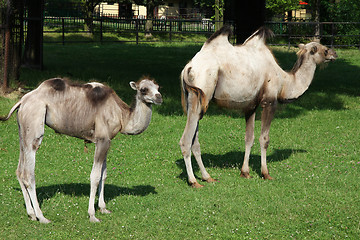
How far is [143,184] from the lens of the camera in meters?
9.96

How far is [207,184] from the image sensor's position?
9945 millimetres

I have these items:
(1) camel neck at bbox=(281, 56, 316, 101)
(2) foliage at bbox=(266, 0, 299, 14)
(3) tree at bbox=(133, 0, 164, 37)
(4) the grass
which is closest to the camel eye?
(4) the grass

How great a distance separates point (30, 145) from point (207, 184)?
370cm

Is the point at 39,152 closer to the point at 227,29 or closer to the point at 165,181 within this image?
the point at 165,181

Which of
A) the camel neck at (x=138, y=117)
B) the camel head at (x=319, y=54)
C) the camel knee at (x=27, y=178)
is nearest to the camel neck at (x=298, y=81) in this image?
the camel head at (x=319, y=54)

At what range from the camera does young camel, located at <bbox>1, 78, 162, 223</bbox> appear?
763 centimetres

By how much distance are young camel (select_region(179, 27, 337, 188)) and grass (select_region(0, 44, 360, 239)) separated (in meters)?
0.84

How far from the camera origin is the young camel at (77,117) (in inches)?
301

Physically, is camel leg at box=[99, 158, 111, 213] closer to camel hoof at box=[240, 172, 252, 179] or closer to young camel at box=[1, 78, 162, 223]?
young camel at box=[1, 78, 162, 223]

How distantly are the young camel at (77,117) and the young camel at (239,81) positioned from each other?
64.1 inches

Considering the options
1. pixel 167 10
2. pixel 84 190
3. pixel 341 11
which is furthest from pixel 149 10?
pixel 84 190

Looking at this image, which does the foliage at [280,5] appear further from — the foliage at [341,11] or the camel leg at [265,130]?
the camel leg at [265,130]

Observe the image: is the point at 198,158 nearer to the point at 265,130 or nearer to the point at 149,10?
the point at 265,130

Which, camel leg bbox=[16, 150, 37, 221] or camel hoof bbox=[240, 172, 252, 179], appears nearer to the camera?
camel leg bbox=[16, 150, 37, 221]
